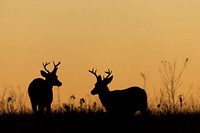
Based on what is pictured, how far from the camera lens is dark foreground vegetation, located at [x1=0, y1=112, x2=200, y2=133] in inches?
409

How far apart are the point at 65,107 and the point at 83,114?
92 cm

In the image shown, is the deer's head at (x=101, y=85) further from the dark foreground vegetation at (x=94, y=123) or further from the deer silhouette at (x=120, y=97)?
the dark foreground vegetation at (x=94, y=123)

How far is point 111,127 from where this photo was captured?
10742 millimetres

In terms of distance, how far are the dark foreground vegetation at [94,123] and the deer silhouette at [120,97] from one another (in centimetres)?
191

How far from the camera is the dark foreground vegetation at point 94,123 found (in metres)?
10.4

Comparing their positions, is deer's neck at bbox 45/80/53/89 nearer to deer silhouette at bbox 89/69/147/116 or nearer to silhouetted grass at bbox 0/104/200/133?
deer silhouette at bbox 89/69/147/116

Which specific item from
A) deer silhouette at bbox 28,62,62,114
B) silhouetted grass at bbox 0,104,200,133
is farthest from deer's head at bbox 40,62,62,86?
silhouetted grass at bbox 0,104,200,133

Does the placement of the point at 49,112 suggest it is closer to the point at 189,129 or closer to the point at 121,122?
the point at 121,122

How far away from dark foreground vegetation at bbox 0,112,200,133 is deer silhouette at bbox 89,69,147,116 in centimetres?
191

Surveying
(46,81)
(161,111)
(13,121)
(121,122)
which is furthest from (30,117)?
(46,81)

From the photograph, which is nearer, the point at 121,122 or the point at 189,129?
A: the point at 189,129

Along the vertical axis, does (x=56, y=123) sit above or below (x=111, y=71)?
below

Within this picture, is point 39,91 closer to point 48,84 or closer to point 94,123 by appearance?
point 48,84

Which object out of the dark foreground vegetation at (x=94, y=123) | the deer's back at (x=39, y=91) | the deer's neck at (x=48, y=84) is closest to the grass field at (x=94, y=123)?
the dark foreground vegetation at (x=94, y=123)
